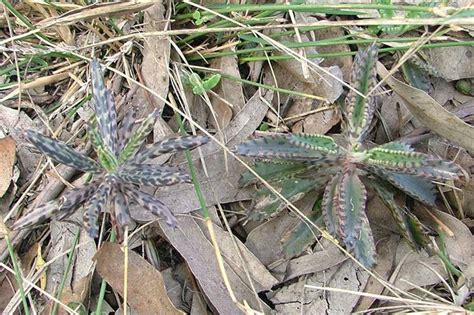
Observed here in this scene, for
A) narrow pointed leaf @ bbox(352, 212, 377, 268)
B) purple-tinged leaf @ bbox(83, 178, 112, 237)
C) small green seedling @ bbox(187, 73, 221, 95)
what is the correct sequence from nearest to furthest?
purple-tinged leaf @ bbox(83, 178, 112, 237)
narrow pointed leaf @ bbox(352, 212, 377, 268)
small green seedling @ bbox(187, 73, 221, 95)

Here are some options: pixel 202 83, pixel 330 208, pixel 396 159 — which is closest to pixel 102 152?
pixel 202 83

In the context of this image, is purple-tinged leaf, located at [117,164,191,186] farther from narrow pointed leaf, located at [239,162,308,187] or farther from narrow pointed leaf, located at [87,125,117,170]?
narrow pointed leaf, located at [239,162,308,187]

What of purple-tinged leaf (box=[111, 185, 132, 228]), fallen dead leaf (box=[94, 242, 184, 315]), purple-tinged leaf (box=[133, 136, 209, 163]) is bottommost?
fallen dead leaf (box=[94, 242, 184, 315])

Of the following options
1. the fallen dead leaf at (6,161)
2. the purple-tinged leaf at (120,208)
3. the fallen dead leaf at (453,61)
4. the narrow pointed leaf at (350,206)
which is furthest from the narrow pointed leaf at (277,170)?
the fallen dead leaf at (6,161)

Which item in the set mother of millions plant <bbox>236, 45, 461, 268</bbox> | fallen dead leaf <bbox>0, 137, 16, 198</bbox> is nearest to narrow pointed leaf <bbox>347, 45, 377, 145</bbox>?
mother of millions plant <bbox>236, 45, 461, 268</bbox>

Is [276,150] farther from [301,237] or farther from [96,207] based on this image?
[96,207]

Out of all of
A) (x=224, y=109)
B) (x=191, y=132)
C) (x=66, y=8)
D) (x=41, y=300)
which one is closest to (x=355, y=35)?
(x=224, y=109)
